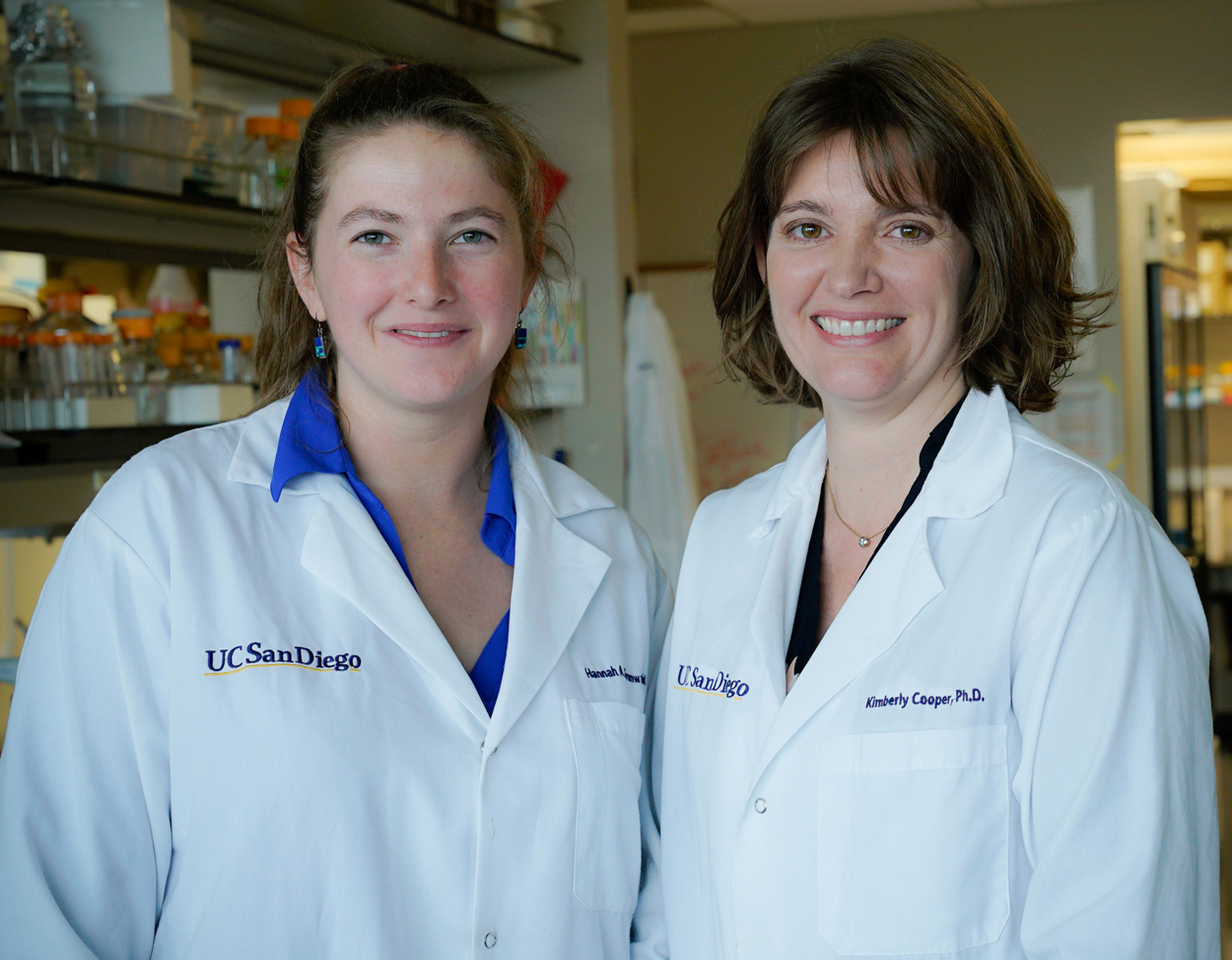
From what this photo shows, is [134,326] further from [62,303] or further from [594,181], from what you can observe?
[594,181]

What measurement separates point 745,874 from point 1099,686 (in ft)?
1.56

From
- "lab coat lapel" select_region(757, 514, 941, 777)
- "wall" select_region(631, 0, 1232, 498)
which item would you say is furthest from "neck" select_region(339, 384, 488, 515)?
"wall" select_region(631, 0, 1232, 498)

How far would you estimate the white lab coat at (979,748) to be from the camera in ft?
3.87

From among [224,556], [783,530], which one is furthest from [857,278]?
[224,556]

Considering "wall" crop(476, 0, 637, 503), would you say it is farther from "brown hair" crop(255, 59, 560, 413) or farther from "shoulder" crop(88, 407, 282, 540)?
"shoulder" crop(88, 407, 282, 540)

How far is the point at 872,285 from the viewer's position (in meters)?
1.45

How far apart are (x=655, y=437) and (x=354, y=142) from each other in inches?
96.4

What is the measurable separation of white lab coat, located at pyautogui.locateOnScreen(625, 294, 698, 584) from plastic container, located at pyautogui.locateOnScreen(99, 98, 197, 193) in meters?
1.73

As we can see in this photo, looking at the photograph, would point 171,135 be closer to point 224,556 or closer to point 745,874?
point 224,556

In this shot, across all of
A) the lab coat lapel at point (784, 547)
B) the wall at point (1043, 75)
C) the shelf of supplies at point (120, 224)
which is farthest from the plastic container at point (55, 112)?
the wall at point (1043, 75)

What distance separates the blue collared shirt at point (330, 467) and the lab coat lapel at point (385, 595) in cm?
5

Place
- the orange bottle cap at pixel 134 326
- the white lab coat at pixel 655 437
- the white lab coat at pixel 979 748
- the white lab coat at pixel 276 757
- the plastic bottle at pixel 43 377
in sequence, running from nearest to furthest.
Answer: the white lab coat at pixel 979 748 < the white lab coat at pixel 276 757 < the plastic bottle at pixel 43 377 < the orange bottle cap at pixel 134 326 < the white lab coat at pixel 655 437

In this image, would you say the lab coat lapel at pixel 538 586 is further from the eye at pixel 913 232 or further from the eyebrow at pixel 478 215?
the eye at pixel 913 232

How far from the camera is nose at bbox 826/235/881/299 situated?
1.45m
